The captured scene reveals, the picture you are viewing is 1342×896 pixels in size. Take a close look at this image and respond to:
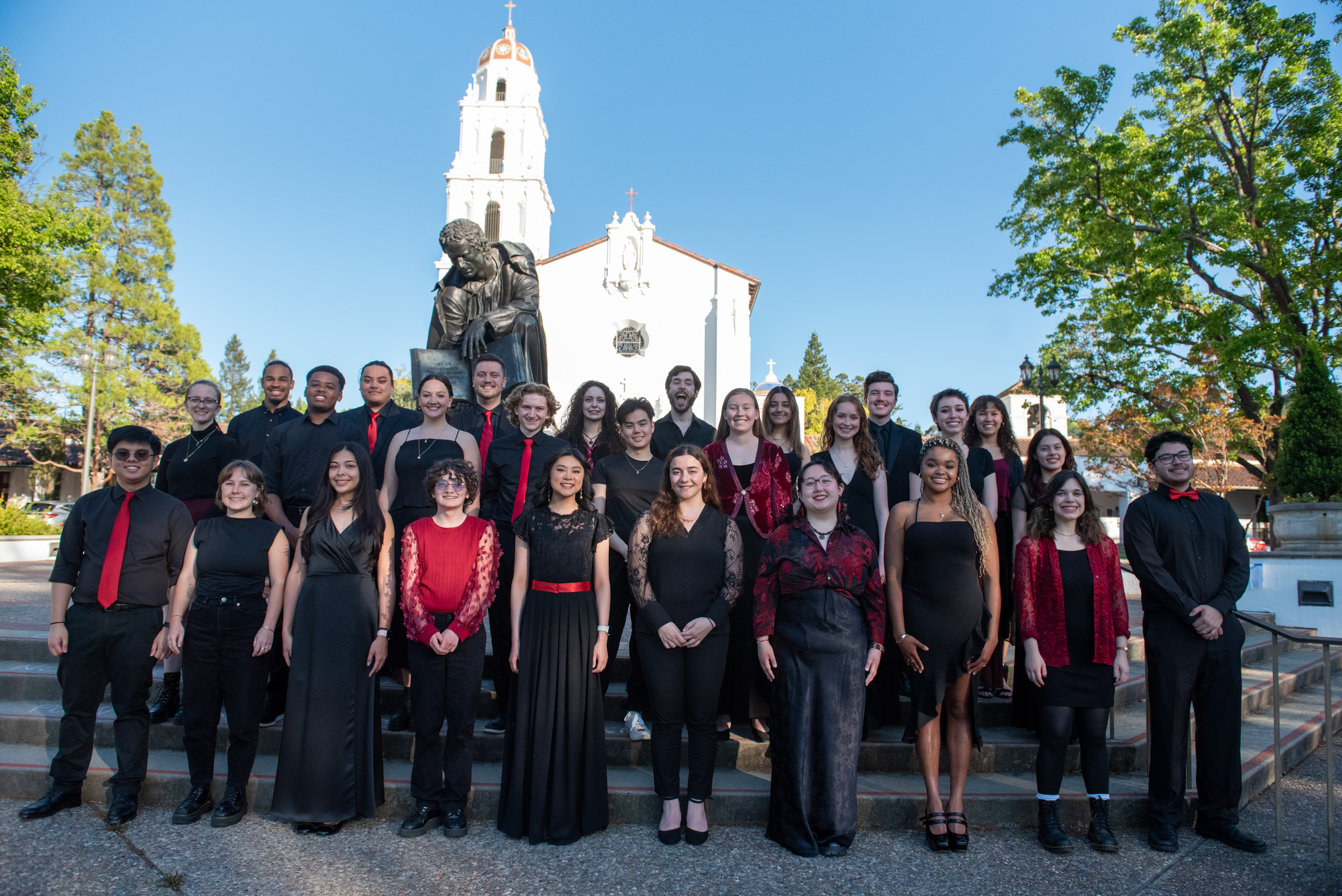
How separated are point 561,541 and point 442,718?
1048 millimetres

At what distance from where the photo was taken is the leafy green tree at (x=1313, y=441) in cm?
980

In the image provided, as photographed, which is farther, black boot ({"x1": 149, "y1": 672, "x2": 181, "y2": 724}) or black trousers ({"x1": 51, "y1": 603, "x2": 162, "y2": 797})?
black boot ({"x1": 149, "y1": 672, "x2": 181, "y2": 724})

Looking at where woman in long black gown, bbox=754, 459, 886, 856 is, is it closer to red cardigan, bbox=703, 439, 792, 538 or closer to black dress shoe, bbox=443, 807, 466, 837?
red cardigan, bbox=703, 439, 792, 538

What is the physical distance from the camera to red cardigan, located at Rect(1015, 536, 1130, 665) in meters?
Result: 3.81

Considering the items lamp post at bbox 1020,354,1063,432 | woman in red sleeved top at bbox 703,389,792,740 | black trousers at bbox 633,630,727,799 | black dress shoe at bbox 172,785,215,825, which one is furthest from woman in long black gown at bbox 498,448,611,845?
lamp post at bbox 1020,354,1063,432

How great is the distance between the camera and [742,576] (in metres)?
3.94

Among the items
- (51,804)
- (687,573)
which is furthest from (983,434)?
(51,804)

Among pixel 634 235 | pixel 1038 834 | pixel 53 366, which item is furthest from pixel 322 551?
pixel 634 235

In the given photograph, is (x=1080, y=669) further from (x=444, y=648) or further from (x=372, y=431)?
(x=372, y=431)

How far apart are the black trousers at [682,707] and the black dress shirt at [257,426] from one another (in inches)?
114

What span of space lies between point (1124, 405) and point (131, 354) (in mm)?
34581

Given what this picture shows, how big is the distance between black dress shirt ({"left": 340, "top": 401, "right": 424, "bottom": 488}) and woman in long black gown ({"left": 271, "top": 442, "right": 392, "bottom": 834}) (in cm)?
93

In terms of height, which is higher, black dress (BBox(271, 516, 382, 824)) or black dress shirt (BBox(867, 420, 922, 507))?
black dress shirt (BBox(867, 420, 922, 507))

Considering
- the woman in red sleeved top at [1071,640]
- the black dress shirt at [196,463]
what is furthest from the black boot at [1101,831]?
the black dress shirt at [196,463]
